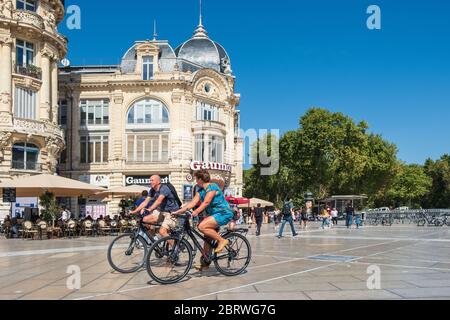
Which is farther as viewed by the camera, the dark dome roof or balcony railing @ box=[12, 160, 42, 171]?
the dark dome roof

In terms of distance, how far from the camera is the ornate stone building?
31.2 m

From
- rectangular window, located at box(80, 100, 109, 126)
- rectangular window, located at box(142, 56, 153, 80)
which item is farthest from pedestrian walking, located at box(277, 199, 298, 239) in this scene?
rectangular window, located at box(80, 100, 109, 126)

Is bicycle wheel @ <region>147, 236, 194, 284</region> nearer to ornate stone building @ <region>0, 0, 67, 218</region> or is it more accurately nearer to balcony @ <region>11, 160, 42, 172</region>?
ornate stone building @ <region>0, 0, 67, 218</region>

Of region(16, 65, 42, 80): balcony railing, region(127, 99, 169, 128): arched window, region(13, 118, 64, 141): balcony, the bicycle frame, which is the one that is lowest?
the bicycle frame

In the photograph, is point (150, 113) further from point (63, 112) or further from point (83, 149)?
point (63, 112)

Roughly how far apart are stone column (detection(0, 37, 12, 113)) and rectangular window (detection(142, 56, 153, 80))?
15.3 meters

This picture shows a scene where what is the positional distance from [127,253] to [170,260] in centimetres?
134

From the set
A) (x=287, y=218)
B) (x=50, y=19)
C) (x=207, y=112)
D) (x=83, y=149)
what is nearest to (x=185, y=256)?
(x=287, y=218)

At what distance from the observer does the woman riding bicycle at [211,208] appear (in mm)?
8039

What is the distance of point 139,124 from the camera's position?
4488 cm

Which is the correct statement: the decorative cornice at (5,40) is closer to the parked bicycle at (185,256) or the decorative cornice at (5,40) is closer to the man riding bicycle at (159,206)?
the man riding bicycle at (159,206)
